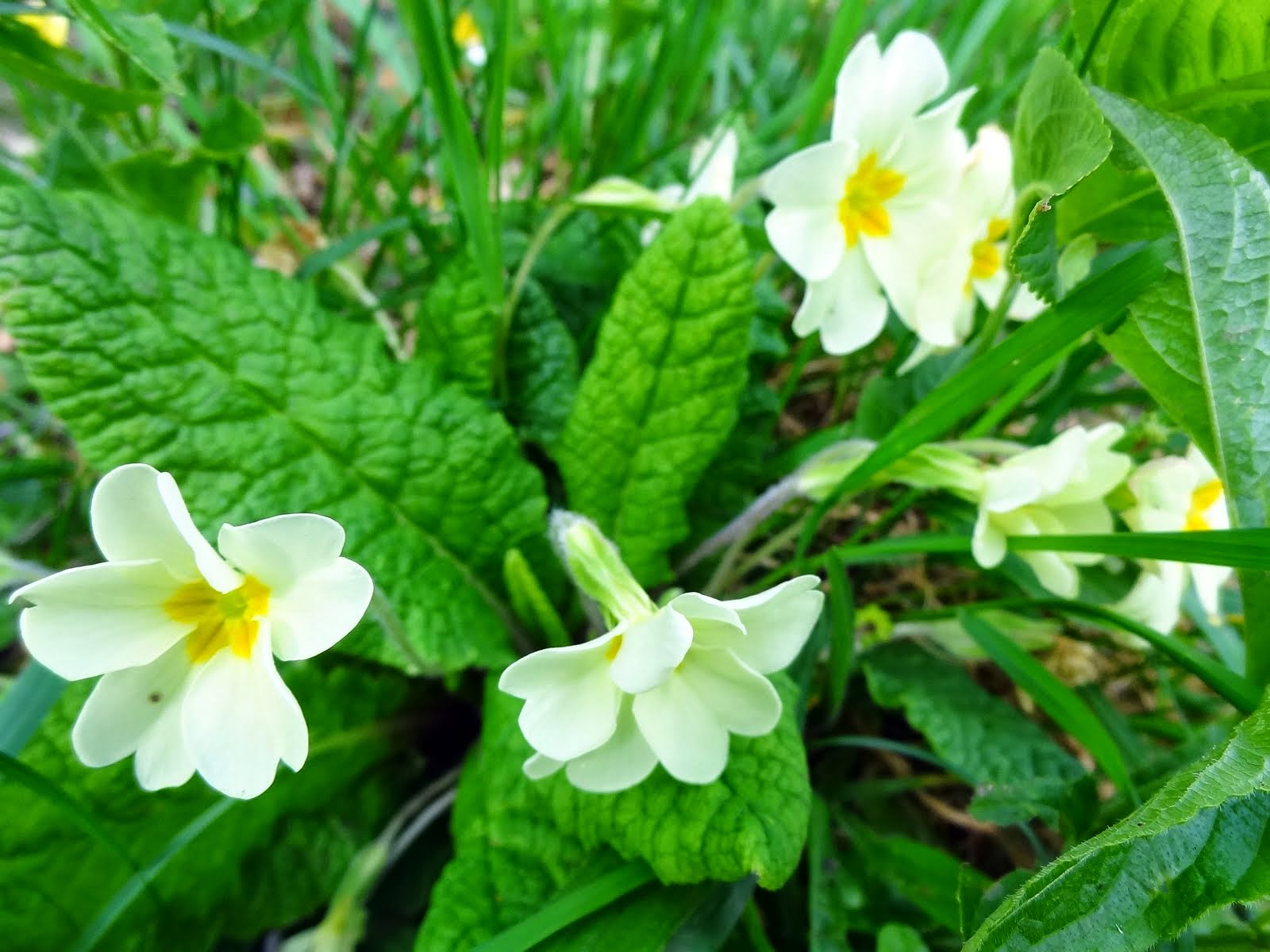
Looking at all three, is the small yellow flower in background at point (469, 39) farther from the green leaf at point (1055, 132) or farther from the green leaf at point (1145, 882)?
the green leaf at point (1145, 882)

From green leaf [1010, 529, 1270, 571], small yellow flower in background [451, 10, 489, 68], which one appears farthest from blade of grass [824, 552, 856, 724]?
small yellow flower in background [451, 10, 489, 68]

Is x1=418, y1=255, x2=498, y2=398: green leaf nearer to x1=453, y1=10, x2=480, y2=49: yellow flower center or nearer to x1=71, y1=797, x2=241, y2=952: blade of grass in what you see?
x1=71, y1=797, x2=241, y2=952: blade of grass

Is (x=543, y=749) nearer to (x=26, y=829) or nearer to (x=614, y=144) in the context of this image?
(x=26, y=829)

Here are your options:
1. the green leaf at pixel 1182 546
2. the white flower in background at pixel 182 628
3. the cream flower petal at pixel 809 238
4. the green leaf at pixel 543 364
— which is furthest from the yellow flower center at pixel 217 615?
the green leaf at pixel 1182 546

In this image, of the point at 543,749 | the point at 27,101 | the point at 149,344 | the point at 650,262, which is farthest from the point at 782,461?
the point at 27,101

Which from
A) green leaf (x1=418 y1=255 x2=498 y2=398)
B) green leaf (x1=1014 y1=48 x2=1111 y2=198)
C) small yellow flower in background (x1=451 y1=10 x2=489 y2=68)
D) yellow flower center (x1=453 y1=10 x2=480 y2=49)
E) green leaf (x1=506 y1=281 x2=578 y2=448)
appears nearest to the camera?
green leaf (x1=1014 y1=48 x2=1111 y2=198)

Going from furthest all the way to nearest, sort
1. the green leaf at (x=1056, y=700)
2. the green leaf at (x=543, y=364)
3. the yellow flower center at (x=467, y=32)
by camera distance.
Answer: the yellow flower center at (x=467, y=32)
the green leaf at (x=543, y=364)
the green leaf at (x=1056, y=700)

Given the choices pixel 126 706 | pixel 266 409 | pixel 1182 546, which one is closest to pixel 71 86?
pixel 266 409

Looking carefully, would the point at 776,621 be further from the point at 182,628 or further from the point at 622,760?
the point at 182,628
